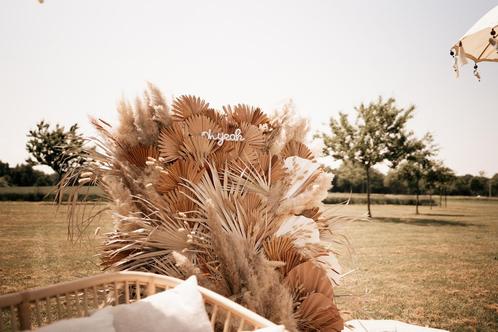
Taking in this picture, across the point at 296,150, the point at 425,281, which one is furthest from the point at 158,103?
the point at 425,281


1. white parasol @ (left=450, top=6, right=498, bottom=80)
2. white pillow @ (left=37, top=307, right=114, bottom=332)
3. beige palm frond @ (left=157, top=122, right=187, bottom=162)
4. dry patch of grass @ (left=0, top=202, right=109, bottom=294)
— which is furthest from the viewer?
dry patch of grass @ (left=0, top=202, right=109, bottom=294)

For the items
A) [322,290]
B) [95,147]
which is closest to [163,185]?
[95,147]

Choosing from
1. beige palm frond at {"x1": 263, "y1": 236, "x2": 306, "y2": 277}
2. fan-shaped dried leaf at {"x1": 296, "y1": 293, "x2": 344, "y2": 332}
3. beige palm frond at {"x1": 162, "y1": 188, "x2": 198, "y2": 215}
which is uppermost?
beige palm frond at {"x1": 162, "y1": 188, "x2": 198, "y2": 215}

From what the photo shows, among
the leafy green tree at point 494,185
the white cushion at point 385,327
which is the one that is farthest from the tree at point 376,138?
the leafy green tree at point 494,185

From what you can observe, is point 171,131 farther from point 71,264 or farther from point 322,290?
point 71,264

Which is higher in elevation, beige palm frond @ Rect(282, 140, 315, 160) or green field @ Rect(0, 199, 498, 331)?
beige palm frond @ Rect(282, 140, 315, 160)

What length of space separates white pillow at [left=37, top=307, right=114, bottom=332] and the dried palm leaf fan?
312 mm

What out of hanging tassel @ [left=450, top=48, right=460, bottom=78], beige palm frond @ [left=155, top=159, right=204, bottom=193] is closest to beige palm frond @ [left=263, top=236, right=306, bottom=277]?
beige palm frond @ [left=155, top=159, right=204, bottom=193]

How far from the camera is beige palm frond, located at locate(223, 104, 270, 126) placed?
1.79 metres

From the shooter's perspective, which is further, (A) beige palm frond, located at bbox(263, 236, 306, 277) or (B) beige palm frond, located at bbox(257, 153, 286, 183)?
(B) beige palm frond, located at bbox(257, 153, 286, 183)

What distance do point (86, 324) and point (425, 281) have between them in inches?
213

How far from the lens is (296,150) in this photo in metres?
1.82

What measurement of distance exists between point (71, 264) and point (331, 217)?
4.76 meters

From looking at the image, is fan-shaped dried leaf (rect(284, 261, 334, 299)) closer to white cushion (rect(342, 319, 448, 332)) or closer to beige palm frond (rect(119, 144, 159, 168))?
beige palm frond (rect(119, 144, 159, 168))
